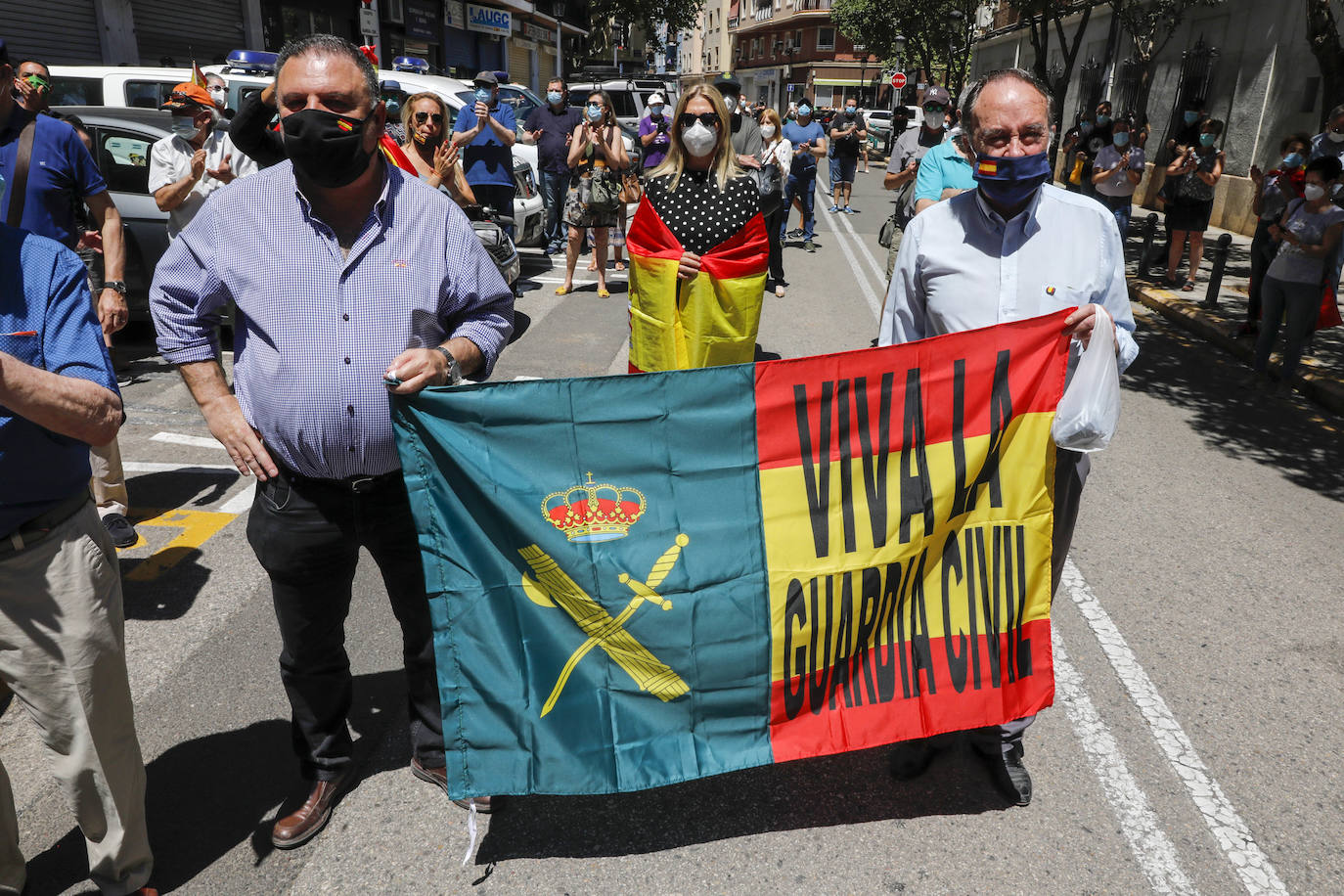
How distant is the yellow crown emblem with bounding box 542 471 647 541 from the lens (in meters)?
2.52

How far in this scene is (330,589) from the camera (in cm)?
269

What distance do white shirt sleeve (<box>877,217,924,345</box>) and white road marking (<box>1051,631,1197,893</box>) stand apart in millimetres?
1539

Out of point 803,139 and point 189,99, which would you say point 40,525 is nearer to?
point 189,99

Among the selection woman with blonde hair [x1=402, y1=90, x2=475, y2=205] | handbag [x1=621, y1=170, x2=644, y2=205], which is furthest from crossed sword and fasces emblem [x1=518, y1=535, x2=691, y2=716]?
handbag [x1=621, y1=170, x2=644, y2=205]

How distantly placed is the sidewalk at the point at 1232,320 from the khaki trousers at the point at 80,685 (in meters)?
8.43

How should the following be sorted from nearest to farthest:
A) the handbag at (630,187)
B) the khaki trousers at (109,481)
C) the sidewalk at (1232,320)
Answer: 1. the khaki trousers at (109,481)
2. the sidewalk at (1232,320)
3. the handbag at (630,187)

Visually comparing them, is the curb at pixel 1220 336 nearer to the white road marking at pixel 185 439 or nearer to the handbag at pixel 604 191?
the handbag at pixel 604 191

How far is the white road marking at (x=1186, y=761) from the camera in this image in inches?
109

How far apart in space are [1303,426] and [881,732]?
20.1 ft

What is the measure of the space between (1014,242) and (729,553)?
122cm

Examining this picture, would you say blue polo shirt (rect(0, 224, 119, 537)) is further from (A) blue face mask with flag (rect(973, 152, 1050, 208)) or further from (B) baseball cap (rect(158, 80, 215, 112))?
(B) baseball cap (rect(158, 80, 215, 112))

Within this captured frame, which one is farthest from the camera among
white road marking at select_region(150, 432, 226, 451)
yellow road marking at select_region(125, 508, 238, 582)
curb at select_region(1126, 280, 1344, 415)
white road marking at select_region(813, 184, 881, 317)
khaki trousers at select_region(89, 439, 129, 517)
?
white road marking at select_region(813, 184, 881, 317)

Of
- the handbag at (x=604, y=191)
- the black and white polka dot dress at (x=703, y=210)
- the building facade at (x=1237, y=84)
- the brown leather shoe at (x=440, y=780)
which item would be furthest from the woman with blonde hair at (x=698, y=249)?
the building facade at (x=1237, y=84)

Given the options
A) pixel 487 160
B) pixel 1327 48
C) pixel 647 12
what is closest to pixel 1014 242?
pixel 487 160
